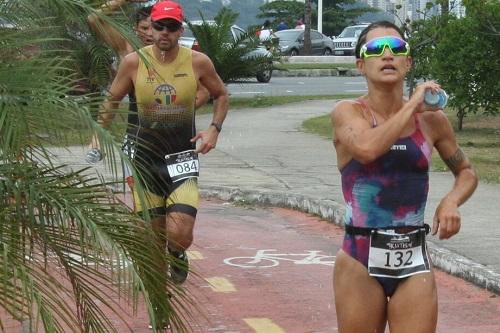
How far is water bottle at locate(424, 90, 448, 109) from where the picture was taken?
17.2 feet

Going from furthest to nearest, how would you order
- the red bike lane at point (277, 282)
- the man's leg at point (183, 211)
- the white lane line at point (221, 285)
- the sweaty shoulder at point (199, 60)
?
the white lane line at point (221, 285) → the sweaty shoulder at point (199, 60) → the red bike lane at point (277, 282) → the man's leg at point (183, 211)

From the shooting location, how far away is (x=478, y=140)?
65.9ft

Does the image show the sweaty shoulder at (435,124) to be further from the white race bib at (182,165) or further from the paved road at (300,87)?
the paved road at (300,87)

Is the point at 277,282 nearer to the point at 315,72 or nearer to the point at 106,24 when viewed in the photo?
the point at 106,24

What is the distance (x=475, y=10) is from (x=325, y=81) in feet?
66.2

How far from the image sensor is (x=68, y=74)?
16.3 feet

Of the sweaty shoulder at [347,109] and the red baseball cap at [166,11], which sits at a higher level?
the red baseball cap at [166,11]

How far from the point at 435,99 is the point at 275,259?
5.28 m

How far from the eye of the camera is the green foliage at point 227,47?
26125 mm

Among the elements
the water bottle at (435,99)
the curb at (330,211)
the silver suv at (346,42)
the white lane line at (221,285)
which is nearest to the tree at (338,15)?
the silver suv at (346,42)

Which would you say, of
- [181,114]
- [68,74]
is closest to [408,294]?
[68,74]

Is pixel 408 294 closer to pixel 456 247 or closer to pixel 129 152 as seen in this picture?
pixel 129 152

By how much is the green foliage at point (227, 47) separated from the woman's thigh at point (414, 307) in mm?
20607

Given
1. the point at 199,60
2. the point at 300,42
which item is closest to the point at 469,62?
the point at 199,60
